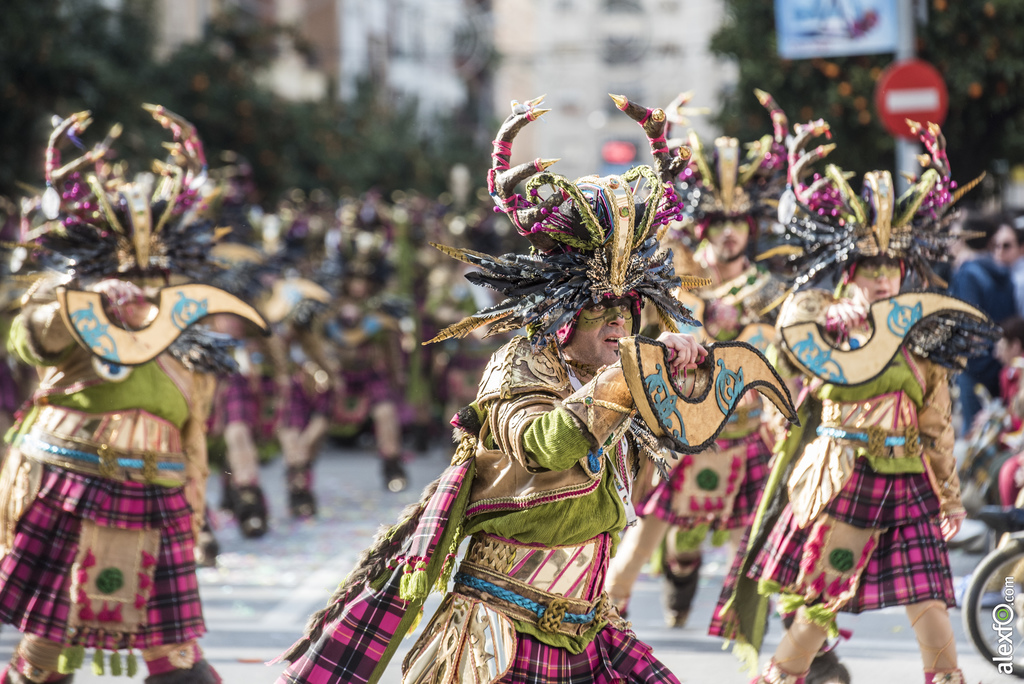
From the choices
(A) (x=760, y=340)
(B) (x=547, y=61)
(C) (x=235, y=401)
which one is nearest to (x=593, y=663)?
(A) (x=760, y=340)

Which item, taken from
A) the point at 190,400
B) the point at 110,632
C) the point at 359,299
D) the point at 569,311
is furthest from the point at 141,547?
the point at 359,299

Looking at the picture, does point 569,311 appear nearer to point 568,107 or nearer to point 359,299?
point 359,299

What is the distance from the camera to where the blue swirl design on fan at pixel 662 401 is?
9.44 feet

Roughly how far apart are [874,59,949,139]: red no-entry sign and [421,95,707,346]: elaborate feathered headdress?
661cm

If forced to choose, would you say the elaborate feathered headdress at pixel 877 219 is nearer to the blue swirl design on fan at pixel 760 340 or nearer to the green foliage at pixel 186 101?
the blue swirl design on fan at pixel 760 340

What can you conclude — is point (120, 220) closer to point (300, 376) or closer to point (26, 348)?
point (26, 348)

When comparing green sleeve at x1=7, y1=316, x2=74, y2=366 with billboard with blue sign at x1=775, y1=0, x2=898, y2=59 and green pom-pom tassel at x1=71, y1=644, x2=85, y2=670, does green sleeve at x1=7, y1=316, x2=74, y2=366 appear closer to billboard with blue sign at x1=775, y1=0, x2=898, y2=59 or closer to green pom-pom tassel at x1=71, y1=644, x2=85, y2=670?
green pom-pom tassel at x1=71, y1=644, x2=85, y2=670

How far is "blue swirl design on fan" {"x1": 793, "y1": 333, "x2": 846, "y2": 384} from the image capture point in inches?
178

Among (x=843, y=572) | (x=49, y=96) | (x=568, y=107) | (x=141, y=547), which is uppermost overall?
(x=568, y=107)

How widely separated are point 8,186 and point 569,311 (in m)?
12.2

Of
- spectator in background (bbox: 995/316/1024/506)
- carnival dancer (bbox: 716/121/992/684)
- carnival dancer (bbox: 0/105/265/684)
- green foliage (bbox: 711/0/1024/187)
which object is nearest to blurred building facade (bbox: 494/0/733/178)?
green foliage (bbox: 711/0/1024/187)

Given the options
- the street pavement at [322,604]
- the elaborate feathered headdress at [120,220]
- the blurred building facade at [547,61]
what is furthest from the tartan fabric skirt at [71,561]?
the blurred building facade at [547,61]

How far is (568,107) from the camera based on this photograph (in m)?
65.2

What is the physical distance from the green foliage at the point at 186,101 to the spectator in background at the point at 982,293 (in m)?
9.68
